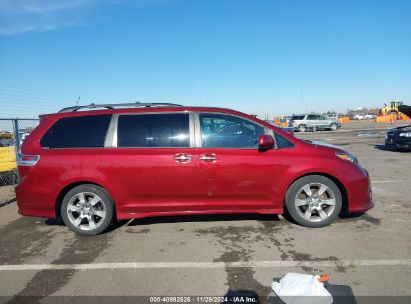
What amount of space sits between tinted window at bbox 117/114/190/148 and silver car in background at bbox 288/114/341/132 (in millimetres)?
29833

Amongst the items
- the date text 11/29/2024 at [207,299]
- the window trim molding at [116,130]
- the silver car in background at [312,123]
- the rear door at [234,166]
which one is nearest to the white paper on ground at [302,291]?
the date text 11/29/2024 at [207,299]

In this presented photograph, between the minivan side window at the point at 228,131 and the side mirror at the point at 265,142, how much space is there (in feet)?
0.39

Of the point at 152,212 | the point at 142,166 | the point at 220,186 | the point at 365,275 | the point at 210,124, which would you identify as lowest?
the point at 365,275

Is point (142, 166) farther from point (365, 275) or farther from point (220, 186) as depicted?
point (365, 275)

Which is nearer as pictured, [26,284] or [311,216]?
[26,284]

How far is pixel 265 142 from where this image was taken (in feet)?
15.5

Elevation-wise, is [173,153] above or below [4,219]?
above

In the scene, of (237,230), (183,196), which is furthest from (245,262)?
(183,196)

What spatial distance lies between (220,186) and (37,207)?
8.46 feet

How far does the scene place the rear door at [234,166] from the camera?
479 centimetres

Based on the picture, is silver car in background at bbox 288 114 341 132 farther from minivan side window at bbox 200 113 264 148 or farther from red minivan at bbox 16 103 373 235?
minivan side window at bbox 200 113 264 148

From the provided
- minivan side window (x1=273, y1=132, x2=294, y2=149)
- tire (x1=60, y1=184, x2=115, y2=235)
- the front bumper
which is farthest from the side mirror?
tire (x1=60, y1=184, x2=115, y2=235)

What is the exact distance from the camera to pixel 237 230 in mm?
4949

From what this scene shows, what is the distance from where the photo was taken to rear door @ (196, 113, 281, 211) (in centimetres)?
479
